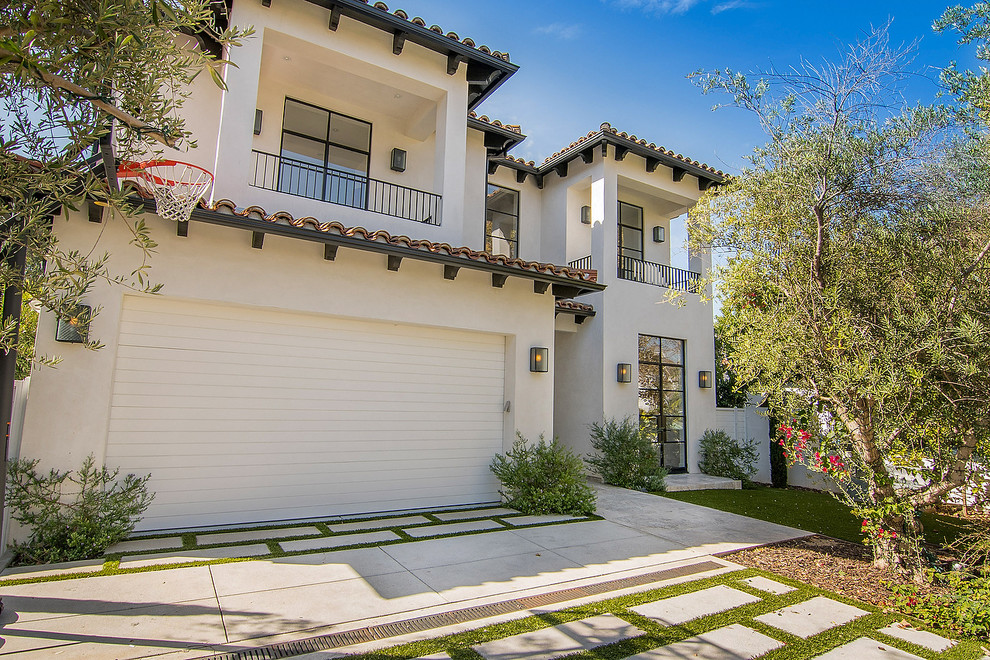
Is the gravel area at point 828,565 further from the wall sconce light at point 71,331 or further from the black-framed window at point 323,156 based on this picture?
the black-framed window at point 323,156

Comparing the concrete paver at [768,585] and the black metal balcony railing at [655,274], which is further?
the black metal balcony railing at [655,274]

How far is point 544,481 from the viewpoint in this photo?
340 inches

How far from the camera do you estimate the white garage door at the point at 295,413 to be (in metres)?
6.75

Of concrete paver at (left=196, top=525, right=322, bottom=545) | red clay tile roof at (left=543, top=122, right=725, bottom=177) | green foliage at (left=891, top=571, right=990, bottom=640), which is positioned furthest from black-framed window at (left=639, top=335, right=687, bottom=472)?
concrete paver at (left=196, top=525, right=322, bottom=545)

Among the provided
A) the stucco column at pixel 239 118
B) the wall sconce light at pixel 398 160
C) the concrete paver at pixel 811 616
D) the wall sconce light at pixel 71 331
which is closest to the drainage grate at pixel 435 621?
the concrete paver at pixel 811 616

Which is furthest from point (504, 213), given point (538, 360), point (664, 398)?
point (664, 398)

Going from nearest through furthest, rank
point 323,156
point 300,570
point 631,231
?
point 300,570, point 323,156, point 631,231

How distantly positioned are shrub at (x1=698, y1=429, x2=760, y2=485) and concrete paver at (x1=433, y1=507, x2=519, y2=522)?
21.9 feet

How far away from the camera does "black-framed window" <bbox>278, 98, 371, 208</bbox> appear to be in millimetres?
9844

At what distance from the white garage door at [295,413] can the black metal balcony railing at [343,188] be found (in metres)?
2.86

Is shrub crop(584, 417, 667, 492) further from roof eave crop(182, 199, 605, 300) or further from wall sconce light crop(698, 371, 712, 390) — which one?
roof eave crop(182, 199, 605, 300)

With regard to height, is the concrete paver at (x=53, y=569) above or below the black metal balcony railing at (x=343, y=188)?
below

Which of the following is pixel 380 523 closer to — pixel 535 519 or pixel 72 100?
pixel 535 519

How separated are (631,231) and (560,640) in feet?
39.6
